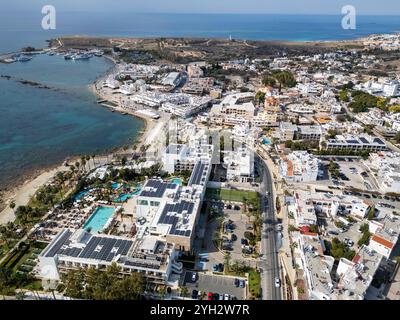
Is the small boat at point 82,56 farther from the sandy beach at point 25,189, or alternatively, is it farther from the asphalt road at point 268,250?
the asphalt road at point 268,250

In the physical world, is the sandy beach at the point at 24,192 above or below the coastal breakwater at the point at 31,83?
below

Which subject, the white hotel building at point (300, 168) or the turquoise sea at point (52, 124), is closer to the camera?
the white hotel building at point (300, 168)

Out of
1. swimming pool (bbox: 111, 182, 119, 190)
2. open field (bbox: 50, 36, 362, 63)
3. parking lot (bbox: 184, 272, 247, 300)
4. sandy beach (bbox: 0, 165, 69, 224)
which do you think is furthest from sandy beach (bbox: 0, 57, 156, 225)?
open field (bbox: 50, 36, 362, 63)

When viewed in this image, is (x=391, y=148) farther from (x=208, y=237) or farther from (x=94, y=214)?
(x=94, y=214)

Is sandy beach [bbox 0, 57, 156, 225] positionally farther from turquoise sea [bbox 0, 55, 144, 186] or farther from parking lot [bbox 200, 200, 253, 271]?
parking lot [bbox 200, 200, 253, 271]

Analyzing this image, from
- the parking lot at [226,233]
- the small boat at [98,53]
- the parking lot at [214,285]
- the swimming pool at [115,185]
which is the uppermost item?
the small boat at [98,53]

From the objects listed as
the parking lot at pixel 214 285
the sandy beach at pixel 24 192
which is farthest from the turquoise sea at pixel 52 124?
the parking lot at pixel 214 285

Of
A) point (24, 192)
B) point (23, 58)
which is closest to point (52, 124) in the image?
point (24, 192)
